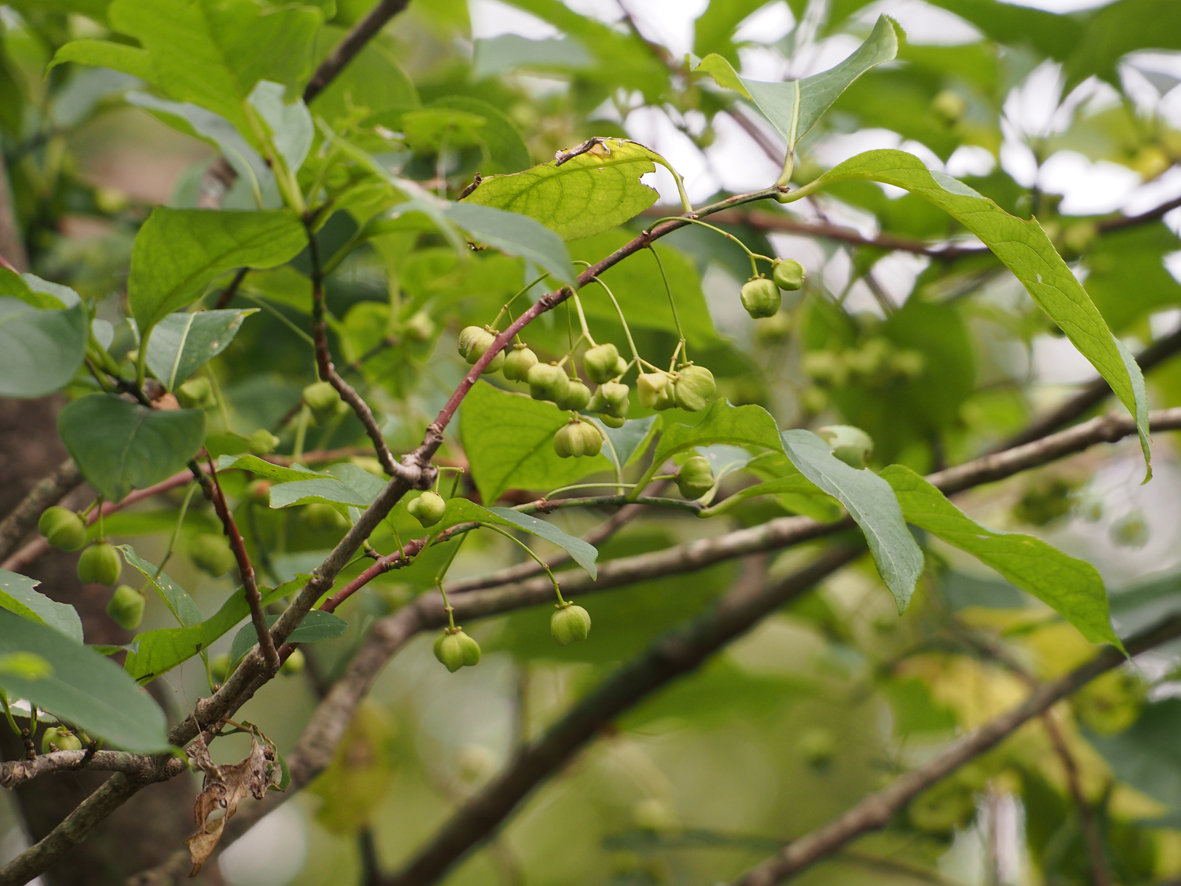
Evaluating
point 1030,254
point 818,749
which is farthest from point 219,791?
point 818,749

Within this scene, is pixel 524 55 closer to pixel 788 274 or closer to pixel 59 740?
pixel 788 274

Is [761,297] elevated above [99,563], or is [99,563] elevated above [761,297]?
[761,297]

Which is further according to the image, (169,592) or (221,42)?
(169,592)

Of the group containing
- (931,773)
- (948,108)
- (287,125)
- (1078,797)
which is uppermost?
(287,125)

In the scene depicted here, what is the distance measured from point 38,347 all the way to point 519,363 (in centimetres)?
32

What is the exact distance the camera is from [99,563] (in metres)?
0.80

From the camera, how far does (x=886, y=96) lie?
1621 mm

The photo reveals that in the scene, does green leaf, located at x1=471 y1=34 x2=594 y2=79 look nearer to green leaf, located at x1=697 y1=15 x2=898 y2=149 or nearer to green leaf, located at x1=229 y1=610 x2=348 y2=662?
green leaf, located at x1=697 y1=15 x2=898 y2=149

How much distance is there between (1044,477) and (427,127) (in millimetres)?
1350

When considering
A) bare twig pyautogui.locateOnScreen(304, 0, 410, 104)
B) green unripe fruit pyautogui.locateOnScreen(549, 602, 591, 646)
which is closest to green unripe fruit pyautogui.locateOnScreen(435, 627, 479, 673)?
green unripe fruit pyautogui.locateOnScreen(549, 602, 591, 646)

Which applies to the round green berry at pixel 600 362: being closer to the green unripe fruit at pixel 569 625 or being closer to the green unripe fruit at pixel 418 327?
the green unripe fruit at pixel 569 625

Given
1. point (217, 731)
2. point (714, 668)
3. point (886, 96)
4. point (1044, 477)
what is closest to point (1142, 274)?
point (1044, 477)

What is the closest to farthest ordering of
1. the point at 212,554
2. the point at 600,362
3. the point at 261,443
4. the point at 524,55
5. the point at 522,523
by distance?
the point at 522,523 < the point at 600,362 < the point at 261,443 < the point at 212,554 < the point at 524,55

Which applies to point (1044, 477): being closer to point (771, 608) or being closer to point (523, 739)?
point (771, 608)
